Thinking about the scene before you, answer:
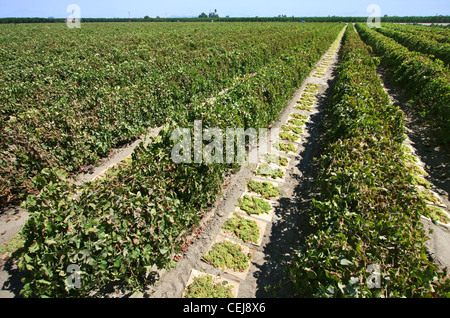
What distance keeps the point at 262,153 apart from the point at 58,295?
18.9 ft

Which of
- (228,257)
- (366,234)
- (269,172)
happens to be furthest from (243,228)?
(366,234)

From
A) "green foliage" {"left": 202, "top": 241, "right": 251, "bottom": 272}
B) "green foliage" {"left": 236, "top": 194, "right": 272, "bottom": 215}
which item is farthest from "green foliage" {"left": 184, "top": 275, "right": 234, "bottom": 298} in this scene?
"green foliage" {"left": 236, "top": 194, "right": 272, "bottom": 215}

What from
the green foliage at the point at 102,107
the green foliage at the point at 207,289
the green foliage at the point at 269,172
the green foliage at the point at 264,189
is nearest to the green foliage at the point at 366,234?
the green foliage at the point at 207,289

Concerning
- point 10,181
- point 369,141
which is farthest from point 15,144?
point 369,141

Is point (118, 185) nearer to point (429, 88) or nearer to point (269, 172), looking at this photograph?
point (269, 172)

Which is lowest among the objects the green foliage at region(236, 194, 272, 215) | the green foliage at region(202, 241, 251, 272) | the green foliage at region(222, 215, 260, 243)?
the green foliage at region(202, 241, 251, 272)

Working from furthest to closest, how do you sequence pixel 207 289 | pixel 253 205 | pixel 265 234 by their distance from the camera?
1. pixel 253 205
2. pixel 265 234
3. pixel 207 289

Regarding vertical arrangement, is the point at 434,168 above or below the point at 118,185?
below

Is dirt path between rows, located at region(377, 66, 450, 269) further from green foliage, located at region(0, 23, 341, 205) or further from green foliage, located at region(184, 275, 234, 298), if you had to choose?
green foliage, located at region(0, 23, 341, 205)

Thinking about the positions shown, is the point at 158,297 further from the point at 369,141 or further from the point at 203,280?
the point at 369,141

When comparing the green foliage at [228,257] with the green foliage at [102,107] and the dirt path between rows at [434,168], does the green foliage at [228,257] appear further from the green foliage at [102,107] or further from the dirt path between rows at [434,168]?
the dirt path between rows at [434,168]

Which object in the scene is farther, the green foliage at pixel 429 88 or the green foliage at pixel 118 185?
the green foliage at pixel 429 88

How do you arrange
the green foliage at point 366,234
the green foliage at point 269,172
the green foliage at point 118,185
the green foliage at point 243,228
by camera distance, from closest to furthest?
the green foliage at point 366,234
the green foliage at point 118,185
the green foliage at point 243,228
the green foliage at point 269,172

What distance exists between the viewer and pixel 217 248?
13.6ft
